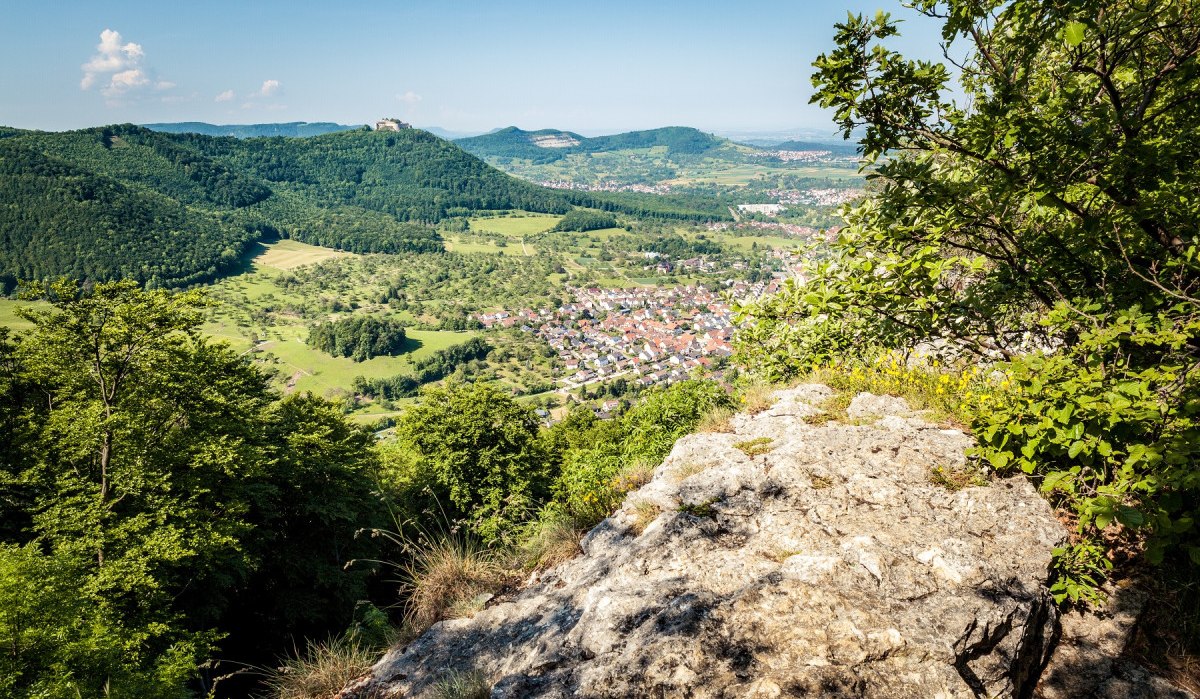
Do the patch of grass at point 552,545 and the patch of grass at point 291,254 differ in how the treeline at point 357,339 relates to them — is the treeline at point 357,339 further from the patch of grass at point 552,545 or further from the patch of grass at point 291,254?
the patch of grass at point 552,545

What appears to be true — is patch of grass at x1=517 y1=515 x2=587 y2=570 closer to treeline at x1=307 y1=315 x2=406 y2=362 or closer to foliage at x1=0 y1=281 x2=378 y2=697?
foliage at x1=0 y1=281 x2=378 y2=697

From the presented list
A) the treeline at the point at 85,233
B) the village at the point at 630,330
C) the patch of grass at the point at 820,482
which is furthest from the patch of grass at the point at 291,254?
the patch of grass at the point at 820,482

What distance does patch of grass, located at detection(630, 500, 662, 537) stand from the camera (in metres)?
5.19

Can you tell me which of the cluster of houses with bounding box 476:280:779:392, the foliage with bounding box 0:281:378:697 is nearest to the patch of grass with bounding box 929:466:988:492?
the foliage with bounding box 0:281:378:697

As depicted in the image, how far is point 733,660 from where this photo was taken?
10.3ft

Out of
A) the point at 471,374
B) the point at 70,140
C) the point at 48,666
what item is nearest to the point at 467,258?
the point at 471,374

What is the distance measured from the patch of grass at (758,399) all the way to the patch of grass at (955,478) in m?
2.59

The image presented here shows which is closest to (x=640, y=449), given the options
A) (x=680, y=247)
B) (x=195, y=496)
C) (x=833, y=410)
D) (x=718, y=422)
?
(x=718, y=422)

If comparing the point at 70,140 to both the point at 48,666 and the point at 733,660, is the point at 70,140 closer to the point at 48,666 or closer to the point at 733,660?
the point at 48,666

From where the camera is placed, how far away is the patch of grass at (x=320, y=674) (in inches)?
174

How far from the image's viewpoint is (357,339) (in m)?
100

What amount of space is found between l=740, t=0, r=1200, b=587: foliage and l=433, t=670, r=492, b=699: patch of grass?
397cm

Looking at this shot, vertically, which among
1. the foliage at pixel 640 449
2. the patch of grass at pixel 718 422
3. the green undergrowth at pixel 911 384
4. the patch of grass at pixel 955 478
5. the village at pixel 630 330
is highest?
the green undergrowth at pixel 911 384

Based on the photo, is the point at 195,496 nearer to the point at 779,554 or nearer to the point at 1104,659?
the point at 779,554
